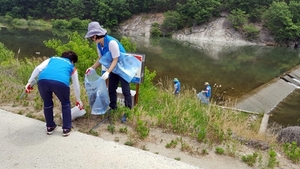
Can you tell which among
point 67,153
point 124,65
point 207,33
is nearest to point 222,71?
point 124,65

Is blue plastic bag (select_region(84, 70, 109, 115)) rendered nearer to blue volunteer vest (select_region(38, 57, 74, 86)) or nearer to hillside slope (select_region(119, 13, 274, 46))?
blue volunteer vest (select_region(38, 57, 74, 86))

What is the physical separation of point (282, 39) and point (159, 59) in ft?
124

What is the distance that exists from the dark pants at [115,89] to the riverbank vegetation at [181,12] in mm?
55227

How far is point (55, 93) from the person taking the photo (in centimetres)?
428

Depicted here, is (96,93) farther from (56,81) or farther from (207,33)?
(207,33)

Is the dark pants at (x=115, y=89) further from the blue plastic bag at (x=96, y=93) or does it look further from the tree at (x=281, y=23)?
the tree at (x=281, y=23)

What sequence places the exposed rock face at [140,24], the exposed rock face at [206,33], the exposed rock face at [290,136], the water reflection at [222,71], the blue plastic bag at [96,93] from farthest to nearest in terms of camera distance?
the exposed rock face at [140,24], the exposed rock face at [206,33], the water reflection at [222,71], the exposed rock face at [290,136], the blue plastic bag at [96,93]

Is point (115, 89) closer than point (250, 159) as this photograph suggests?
No

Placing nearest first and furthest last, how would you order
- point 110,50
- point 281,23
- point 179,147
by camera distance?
1. point 179,147
2. point 110,50
3. point 281,23

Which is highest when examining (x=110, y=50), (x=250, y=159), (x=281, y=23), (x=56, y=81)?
(x=281, y=23)

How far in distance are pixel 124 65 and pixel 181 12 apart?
210 ft

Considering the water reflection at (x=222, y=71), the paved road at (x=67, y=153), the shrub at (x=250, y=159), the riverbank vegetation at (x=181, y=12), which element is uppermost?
the riverbank vegetation at (x=181, y=12)

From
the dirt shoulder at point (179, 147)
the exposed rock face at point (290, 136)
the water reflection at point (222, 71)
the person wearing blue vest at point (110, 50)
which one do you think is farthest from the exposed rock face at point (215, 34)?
the dirt shoulder at point (179, 147)

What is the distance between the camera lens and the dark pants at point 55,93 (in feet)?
13.8
